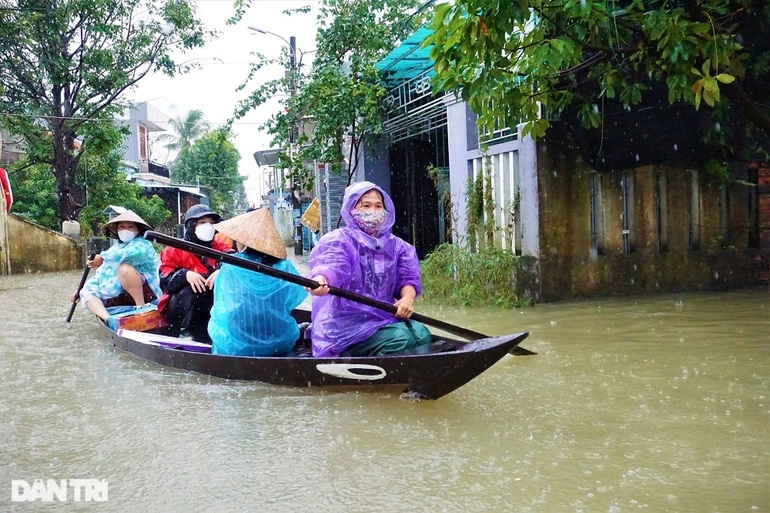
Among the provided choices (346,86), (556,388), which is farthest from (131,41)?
(556,388)

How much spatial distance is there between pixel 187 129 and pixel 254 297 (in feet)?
128

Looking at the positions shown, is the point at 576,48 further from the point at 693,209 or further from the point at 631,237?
the point at 693,209

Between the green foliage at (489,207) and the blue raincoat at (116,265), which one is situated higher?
the green foliage at (489,207)

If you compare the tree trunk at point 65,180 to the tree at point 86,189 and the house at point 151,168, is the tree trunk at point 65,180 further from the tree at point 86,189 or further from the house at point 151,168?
the house at point 151,168

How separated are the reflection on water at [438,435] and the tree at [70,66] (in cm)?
1415

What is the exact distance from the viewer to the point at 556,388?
5.49 meters

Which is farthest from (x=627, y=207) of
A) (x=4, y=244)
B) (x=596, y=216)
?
(x=4, y=244)

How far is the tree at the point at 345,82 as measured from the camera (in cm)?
1421

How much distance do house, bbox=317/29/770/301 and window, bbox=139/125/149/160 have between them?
105ft

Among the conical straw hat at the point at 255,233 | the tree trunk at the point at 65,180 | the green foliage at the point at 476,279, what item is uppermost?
the tree trunk at the point at 65,180

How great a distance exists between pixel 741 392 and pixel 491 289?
476 centimetres

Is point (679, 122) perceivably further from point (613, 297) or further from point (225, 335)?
point (225, 335)

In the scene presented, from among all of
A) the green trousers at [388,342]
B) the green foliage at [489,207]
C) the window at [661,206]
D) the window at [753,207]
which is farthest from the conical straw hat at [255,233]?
the window at [753,207]

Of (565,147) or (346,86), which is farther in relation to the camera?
(346,86)
